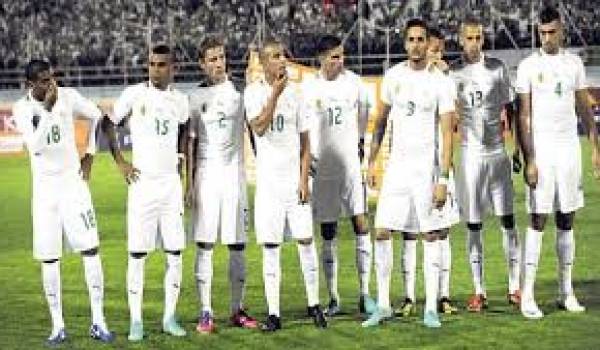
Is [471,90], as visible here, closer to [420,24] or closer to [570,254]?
[420,24]

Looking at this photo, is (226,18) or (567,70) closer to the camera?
(567,70)

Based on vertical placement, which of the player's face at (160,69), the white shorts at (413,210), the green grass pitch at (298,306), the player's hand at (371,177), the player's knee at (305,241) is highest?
the player's face at (160,69)

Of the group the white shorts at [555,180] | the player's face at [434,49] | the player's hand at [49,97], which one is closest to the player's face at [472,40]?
the player's face at [434,49]

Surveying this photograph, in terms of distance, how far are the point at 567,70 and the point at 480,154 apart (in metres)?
1.03

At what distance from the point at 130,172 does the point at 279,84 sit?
4.51 ft

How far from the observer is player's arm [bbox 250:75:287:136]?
9672mm

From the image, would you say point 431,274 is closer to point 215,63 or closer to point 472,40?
point 472,40

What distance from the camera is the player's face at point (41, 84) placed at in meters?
9.50

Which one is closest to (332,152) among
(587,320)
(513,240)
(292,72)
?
(513,240)

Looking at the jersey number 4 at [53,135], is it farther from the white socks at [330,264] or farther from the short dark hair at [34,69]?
the white socks at [330,264]

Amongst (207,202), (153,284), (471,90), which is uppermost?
(471,90)

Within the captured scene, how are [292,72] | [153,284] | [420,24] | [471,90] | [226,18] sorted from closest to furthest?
[420,24]
[471,90]
[153,284]
[292,72]
[226,18]

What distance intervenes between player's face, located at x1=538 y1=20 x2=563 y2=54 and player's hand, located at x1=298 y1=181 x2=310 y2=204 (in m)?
2.32

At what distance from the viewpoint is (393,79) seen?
9.98 meters
